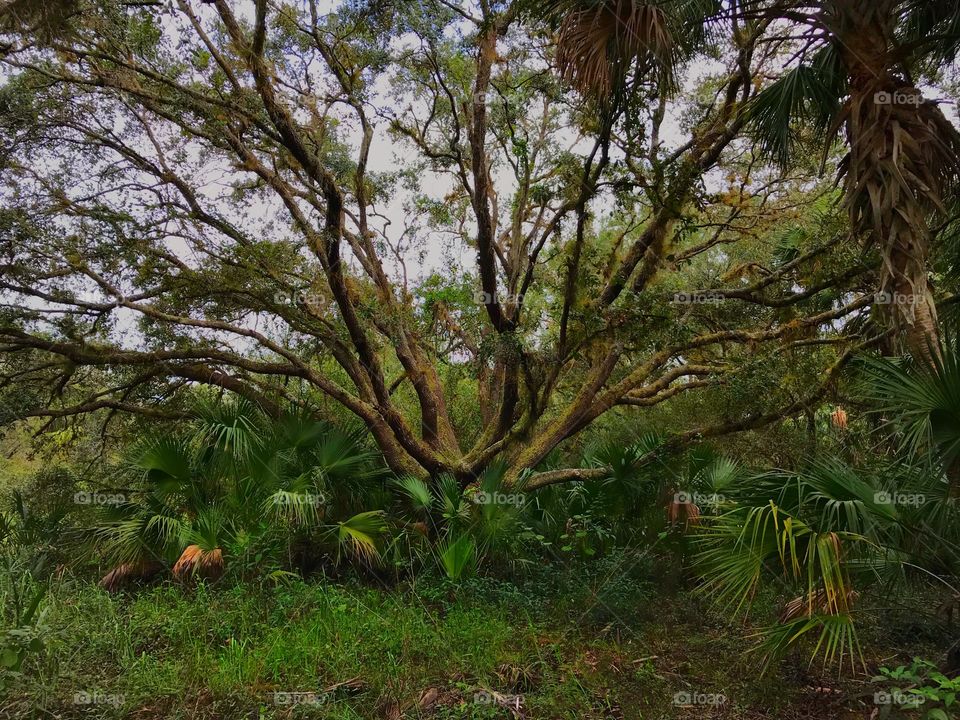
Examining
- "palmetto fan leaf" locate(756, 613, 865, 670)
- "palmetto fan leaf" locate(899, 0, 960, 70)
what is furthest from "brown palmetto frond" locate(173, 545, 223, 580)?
"palmetto fan leaf" locate(899, 0, 960, 70)

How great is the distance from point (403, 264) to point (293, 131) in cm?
658

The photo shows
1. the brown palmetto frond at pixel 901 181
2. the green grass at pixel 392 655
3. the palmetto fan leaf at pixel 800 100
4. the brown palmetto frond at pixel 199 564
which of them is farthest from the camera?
the brown palmetto frond at pixel 199 564

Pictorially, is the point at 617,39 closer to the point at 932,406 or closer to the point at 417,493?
the point at 932,406

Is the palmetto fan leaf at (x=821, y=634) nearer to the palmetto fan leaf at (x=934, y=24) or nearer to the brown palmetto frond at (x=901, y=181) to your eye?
the brown palmetto frond at (x=901, y=181)

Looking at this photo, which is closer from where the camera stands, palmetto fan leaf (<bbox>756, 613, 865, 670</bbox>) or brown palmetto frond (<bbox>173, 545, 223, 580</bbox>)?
palmetto fan leaf (<bbox>756, 613, 865, 670</bbox>)

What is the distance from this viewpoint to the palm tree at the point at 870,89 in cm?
503

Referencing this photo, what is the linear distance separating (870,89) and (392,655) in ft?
20.4

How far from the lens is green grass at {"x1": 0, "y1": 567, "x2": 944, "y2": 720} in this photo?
4.61 m

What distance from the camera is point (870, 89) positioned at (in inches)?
205

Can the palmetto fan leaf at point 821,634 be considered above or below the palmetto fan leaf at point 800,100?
below

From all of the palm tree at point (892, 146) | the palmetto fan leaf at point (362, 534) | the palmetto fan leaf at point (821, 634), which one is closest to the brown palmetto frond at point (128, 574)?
the palmetto fan leaf at point (362, 534)

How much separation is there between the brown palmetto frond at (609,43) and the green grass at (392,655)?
494cm

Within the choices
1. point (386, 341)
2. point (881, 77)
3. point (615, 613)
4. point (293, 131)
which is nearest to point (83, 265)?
point (293, 131)

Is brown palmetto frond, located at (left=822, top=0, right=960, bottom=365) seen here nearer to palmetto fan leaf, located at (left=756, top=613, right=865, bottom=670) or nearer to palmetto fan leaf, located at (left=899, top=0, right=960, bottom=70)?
palmetto fan leaf, located at (left=899, top=0, right=960, bottom=70)
